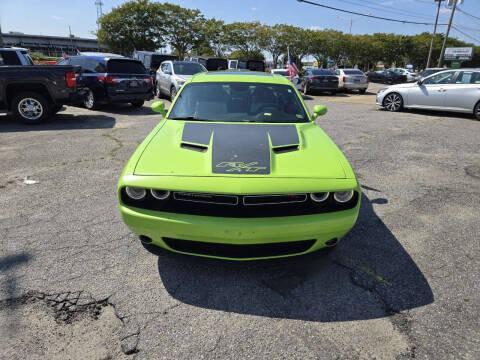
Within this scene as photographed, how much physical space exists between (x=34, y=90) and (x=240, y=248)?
8551mm

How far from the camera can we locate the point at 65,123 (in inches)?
367

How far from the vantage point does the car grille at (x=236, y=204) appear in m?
2.51

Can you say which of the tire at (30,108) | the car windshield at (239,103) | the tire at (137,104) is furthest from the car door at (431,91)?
the tire at (30,108)

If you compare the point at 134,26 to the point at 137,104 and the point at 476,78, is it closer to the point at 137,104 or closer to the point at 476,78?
the point at 137,104

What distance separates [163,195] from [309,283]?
139 centimetres

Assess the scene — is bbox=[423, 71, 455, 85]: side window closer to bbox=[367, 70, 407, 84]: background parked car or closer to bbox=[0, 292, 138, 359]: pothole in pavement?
bbox=[0, 292, 138, 359]: pothole in pavement

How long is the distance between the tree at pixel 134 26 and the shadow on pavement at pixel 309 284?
151ft

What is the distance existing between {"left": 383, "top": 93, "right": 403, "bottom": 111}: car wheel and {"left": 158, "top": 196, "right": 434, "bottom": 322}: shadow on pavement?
35.2 ft

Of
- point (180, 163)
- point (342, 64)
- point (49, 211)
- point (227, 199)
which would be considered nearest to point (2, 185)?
point (49, 211)

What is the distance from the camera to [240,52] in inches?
2141

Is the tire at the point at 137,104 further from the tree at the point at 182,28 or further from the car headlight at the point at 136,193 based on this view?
the tree at the point at 182,28

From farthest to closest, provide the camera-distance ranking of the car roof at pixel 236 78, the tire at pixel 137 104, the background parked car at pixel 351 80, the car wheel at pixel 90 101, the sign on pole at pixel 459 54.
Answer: the sign on pole at pixel 459 54 < the background parked car at pixel 351 80 < the tire at pixel 137 104 < the car wheel at pixel 90 101 < the car roof at pixel 236 78

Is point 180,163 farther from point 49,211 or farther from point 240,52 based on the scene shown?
point 240,52

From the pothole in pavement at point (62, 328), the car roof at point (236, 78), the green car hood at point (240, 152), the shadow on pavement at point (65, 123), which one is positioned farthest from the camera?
the shadow on pavement at point (65, 123)
